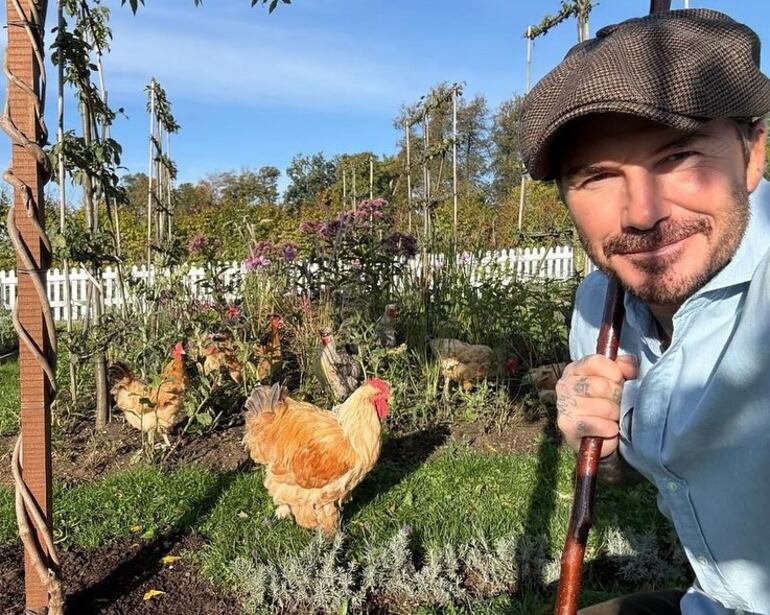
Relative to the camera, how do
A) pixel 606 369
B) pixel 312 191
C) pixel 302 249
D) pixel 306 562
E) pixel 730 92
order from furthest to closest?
pixel 312 191
pixel 302 249
pixel 306 562
pixel 606 369
pixel 730 92

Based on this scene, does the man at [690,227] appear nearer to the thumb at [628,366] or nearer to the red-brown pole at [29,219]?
the thumb at [628,366]

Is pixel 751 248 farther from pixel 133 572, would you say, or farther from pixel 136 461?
pixel 136 461

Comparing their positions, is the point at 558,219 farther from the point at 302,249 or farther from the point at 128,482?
the point at 128,482

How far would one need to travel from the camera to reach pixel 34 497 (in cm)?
225

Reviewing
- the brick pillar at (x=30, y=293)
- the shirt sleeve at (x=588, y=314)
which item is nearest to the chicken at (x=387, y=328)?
the brick pillar at (x=30, y=293)

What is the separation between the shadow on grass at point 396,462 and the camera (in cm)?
400

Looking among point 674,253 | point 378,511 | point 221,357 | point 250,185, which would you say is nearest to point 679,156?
point 674,253

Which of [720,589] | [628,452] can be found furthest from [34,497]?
[720,589]

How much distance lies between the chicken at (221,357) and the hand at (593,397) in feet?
13.6

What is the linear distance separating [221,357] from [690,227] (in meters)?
4.56

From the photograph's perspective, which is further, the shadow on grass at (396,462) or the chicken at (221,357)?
the chicken at (221,357)

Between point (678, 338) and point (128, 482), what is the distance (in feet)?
12.0

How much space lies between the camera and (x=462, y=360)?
543cm

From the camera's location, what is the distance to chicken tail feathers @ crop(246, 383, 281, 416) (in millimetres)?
3791
